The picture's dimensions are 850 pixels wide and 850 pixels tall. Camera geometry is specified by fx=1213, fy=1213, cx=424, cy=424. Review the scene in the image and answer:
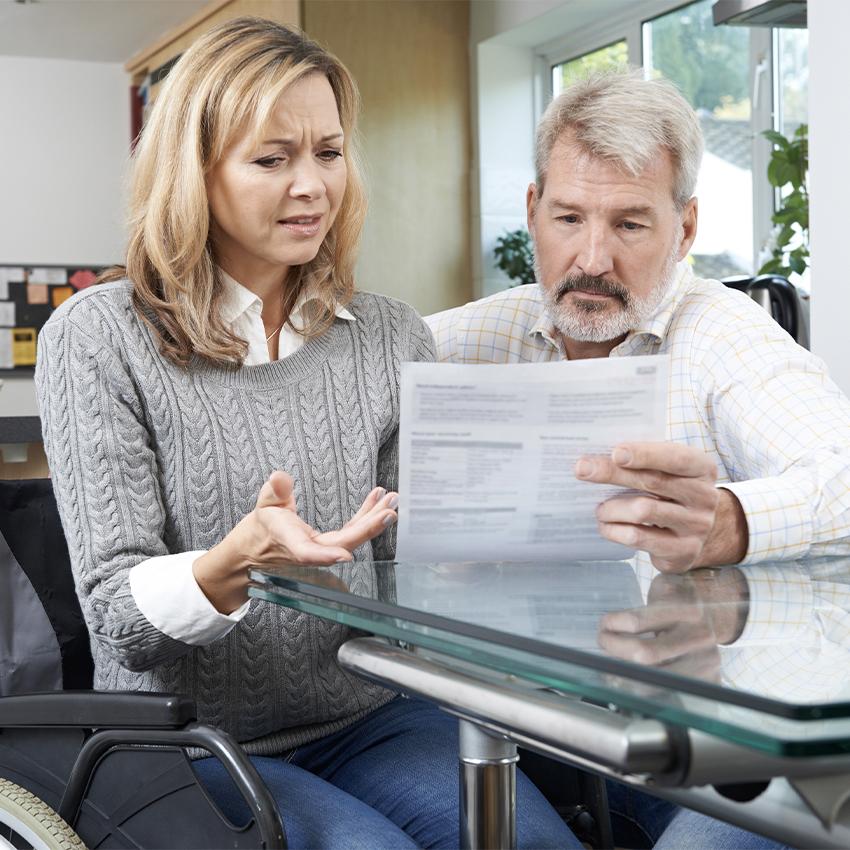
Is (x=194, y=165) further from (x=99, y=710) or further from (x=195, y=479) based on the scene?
(x=99, y=710)

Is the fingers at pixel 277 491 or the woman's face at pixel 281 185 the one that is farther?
the woman's face at pixel 281 185

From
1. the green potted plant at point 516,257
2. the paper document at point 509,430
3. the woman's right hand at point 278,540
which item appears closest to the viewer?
the paper document at point 509,430

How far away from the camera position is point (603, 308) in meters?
1.71

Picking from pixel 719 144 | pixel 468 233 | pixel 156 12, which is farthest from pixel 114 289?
pixel 156 12

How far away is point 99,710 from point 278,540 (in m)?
0.24

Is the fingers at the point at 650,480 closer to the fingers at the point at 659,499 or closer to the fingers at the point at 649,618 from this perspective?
the fingers at the point at 659,499

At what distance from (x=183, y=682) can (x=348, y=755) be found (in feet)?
0.68

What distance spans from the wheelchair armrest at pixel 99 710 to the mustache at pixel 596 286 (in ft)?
2.84

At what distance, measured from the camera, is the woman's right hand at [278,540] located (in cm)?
106

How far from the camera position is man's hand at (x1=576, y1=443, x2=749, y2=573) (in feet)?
3.20

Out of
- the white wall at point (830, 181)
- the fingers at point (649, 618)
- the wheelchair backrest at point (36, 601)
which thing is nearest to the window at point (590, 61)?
the white wall at point (830, 181)

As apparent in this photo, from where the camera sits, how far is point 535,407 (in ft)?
3.16

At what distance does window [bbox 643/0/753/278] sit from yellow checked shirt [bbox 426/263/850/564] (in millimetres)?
2452

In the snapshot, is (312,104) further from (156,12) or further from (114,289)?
(156,12)
